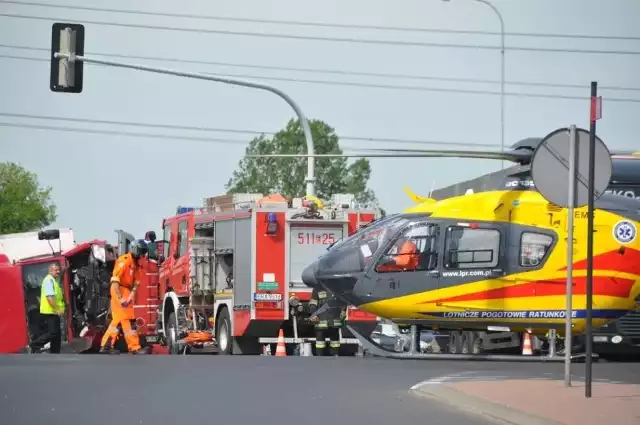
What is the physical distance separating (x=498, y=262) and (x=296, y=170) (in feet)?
180

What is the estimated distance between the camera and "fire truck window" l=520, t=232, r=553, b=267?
59.6 ft

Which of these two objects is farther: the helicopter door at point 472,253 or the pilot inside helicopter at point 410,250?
the pilot inside helicopter at point 410,250

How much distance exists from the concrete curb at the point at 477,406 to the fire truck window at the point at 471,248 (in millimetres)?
5120

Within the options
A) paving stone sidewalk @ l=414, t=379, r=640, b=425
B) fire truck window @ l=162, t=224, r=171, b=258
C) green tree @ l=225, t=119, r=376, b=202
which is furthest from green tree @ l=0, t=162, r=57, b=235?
paving stone sidewalk @ l=414, t=379, r=640, b=425

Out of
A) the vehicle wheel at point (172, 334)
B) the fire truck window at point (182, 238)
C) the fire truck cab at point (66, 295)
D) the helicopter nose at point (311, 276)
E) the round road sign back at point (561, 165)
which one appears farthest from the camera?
the fire truck window at point (182, 238)

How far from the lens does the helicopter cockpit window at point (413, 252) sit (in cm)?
1867

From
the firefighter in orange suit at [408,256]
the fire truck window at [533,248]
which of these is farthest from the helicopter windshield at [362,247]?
the fire truck window at [533,248]

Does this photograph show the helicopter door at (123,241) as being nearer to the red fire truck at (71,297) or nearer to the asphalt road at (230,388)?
the red fire truck at (71,297)

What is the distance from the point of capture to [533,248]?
18203mm

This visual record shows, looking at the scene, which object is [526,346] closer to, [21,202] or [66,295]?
[66,295]

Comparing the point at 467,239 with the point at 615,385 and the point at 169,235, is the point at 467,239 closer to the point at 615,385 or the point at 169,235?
the point at 615,385

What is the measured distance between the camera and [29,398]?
470 inches

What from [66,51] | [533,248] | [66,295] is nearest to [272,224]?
[66,295]

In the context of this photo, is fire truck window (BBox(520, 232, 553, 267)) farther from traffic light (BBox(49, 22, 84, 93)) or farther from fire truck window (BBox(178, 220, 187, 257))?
traffic light (BBox(49, 22, 84, 93))
